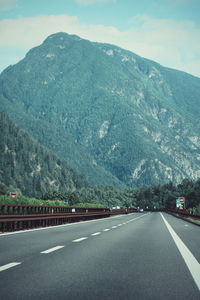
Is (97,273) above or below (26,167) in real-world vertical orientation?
below

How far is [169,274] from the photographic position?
822 cm

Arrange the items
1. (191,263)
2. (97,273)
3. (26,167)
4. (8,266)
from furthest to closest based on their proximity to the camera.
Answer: (26,167), (191,263), (8,266), (97,273)

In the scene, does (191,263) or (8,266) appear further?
(191,263)

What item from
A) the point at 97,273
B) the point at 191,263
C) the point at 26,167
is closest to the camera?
the point at 97,273

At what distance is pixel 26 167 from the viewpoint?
184m

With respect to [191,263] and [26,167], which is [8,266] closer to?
[191,263]

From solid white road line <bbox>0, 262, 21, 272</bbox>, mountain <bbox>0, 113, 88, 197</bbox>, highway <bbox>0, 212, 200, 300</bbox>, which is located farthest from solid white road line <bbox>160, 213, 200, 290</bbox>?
mountain <bbox>0, 113, 88, 197</bbox>

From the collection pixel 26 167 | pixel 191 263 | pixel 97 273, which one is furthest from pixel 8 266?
pixel 26 167

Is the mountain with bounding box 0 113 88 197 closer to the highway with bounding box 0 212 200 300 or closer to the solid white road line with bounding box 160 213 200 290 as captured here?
the solid white road line with bounding box 160 213 200 290

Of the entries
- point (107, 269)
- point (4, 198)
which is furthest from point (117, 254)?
point (4, 198)

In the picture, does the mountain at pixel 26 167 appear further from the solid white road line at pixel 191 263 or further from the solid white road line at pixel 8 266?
the solid white road line at pixel 8 266

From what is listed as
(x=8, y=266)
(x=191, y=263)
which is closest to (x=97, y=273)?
(x=8, y=266)

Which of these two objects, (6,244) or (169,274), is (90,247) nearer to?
(6,244)

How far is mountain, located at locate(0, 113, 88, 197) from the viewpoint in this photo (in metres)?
175
